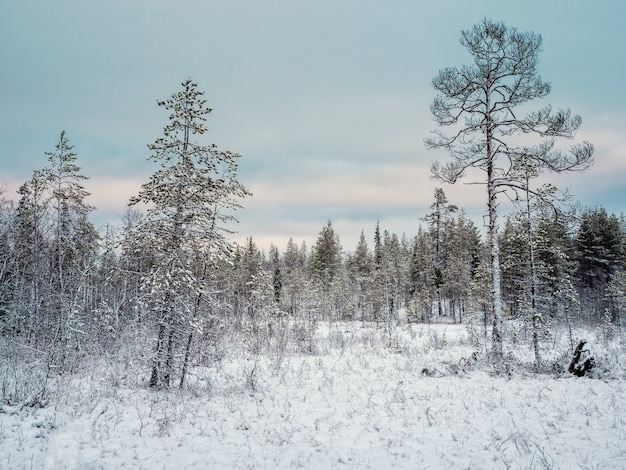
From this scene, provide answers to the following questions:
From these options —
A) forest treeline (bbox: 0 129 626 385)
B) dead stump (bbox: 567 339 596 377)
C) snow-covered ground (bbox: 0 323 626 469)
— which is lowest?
snow-covered ground (bbox: 0 323 626 469)

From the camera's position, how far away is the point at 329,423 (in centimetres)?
812

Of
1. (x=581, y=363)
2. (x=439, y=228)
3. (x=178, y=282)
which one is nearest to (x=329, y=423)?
(x=178, y=282)

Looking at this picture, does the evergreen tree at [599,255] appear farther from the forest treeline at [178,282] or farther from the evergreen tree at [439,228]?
the evergreen tree at [439,228]

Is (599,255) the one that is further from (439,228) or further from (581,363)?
(581,363)

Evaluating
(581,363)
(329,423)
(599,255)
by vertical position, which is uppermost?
(599,255)

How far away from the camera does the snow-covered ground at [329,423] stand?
6.29 m

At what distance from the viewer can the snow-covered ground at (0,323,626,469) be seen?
247 inches

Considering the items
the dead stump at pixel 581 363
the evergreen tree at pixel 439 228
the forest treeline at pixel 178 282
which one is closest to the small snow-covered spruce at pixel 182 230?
the forest treeline at pixel 178 282

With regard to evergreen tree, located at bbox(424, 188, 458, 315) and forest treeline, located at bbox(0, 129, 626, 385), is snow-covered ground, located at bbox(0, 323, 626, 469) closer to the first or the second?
forest treeline, located at bbox(0, 129, 626, 385)

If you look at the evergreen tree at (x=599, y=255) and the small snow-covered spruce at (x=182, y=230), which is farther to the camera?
the evergreen tree at (x=599, y=255)

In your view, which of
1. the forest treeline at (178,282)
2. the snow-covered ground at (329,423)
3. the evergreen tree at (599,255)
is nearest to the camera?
the snow-covered ground at (329,423)

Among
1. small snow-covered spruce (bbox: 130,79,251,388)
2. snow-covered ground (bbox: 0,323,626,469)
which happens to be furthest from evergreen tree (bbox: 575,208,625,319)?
small snow-covered spruce (bbox: 130,79,251,388)

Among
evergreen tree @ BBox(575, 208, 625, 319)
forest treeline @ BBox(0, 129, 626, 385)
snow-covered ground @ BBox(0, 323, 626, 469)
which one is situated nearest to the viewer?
snow-covered ground @ BBox(0, 323, 626, 469)

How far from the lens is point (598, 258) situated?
39.2 metres
